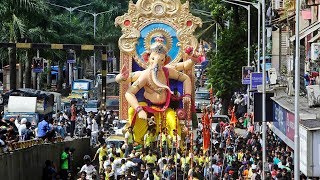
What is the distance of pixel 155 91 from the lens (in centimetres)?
3956

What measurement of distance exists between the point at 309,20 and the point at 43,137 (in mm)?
17992

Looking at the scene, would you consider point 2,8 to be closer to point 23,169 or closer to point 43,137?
point 43,137

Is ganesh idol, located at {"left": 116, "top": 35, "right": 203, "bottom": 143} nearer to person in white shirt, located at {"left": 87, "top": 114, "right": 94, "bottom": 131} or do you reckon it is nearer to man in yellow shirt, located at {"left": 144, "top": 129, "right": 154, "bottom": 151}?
man in yellow shirt, located at {"left": 144, "top": 129, "right": 154, "bottom": 151}

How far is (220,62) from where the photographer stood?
59.8 metres

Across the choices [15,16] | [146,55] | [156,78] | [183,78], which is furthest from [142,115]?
[15,16]

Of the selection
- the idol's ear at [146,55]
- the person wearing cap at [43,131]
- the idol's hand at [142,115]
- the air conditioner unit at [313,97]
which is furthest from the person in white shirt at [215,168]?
the idol's ear at [146,55]

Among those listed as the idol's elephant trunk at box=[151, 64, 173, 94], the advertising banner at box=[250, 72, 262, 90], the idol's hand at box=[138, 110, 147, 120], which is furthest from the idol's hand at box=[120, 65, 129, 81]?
the advertising banner at box=[250, 72, 262, 90]

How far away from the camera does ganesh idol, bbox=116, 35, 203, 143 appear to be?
38.7 metres

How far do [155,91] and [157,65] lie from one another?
99 centimetres

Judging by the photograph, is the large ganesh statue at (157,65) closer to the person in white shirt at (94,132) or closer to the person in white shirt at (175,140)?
the person in white shirt at (175,140)

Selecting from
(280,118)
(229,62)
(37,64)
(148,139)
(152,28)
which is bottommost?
(148,139)

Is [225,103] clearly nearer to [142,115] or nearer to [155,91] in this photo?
[155,91]

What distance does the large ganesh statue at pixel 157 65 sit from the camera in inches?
1539

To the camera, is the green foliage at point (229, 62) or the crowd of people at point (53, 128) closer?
the crowd of people at point (53, 128)
